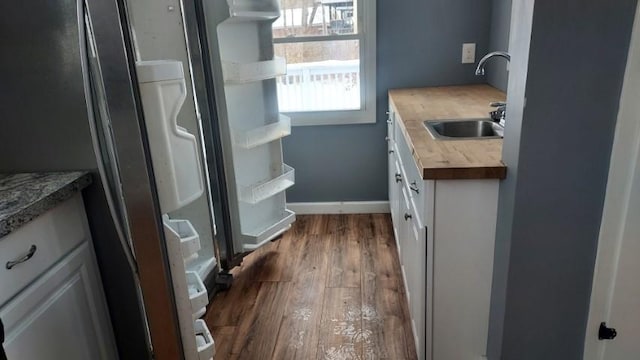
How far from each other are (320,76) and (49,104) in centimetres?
195

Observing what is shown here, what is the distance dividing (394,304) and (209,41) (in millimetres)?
1533

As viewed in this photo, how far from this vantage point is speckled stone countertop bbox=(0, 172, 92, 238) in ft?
3.57

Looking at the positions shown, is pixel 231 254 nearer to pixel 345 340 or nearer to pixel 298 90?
pixel 345 340

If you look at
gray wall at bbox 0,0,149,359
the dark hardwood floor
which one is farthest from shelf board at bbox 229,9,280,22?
the dark hardwood floor

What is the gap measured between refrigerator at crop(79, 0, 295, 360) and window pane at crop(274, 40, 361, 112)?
590 millimetres

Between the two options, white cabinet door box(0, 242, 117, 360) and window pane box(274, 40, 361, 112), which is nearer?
white cabinet door box(0, 242, 117, 360)

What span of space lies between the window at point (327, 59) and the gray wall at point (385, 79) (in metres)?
0.08

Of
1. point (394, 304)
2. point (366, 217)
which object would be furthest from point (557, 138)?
point (366, 217)

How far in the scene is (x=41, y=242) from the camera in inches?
47.9

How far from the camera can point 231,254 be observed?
238 cm

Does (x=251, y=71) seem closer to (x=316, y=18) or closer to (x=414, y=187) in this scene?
(x=316, y=18)

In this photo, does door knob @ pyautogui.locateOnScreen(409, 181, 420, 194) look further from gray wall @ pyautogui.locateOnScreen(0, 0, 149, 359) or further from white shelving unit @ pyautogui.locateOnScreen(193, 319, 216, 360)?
gray wall @ pyautogui.locateOnScreen(0, 0, 149, 359)

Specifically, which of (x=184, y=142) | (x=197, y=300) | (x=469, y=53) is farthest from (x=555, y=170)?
(x=469, y=53)

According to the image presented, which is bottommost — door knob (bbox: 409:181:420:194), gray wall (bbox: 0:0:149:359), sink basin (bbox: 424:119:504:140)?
door knob (bbox: 409:181:420:194)
